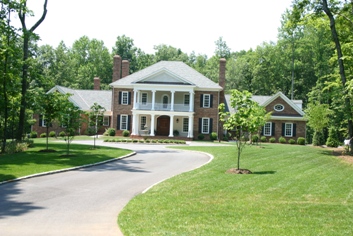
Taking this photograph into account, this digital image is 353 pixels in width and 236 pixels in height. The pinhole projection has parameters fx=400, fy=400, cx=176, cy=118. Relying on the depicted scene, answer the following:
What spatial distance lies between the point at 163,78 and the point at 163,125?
19.6 feet

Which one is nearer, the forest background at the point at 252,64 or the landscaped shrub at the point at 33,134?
the forest background at the point at 252,64

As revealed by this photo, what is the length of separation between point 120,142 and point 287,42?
3338 centimetres

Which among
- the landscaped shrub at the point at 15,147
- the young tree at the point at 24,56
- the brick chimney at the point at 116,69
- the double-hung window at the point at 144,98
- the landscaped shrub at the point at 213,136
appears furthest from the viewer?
the brick chimney at the point at 116,69

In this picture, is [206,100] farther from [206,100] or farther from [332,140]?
[332,140]

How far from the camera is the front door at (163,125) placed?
153 feet

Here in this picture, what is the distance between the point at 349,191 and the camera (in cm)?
1191

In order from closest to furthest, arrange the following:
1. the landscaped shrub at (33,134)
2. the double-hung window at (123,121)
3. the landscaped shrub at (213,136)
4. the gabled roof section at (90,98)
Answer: the landscaped shrub at (213,136) → the landscaped shrub at (33,134) → the double-hung window at (123,121) → the gabled roof section at (90,98)

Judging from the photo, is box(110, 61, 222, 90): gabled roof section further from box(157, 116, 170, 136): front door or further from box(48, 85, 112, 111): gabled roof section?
box(48, 85, 112, 111): gabled roof section

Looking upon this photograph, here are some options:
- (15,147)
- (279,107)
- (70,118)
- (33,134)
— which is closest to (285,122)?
(279,107)

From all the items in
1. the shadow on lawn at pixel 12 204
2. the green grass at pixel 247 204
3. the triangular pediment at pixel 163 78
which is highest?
the triangular pediment at pixel 163 78

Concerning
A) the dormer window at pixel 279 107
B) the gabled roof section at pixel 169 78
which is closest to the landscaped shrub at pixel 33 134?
the gabled roof section at pixel 169 78

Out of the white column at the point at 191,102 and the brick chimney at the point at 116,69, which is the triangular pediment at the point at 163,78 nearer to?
the white column at the point at 191,102

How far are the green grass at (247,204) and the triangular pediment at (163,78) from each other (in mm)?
27667

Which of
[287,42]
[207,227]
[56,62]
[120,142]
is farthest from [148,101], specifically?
[207,227]
